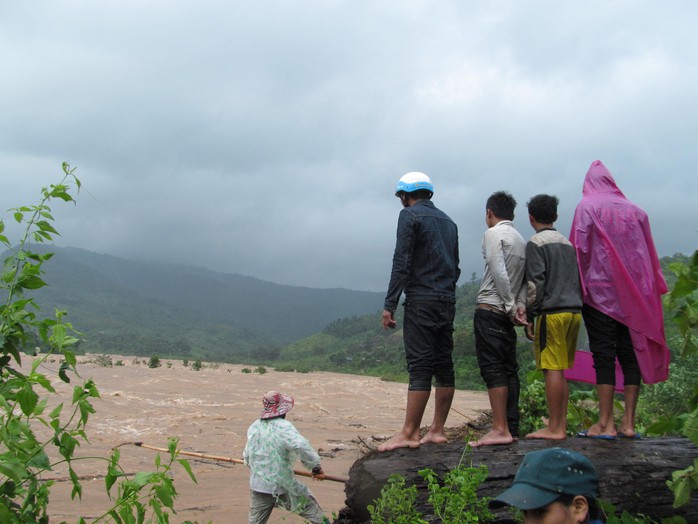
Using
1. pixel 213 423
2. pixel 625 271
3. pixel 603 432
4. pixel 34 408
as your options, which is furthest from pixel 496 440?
pixel 213 423

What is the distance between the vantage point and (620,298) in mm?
4570

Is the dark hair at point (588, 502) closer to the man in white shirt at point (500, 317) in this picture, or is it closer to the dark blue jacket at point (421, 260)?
the man in white shirt at point (500, 317)

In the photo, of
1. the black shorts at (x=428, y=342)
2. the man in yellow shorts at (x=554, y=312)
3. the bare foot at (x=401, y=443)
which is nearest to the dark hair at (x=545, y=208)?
the man in yellow shorts at (x=554, y=312)

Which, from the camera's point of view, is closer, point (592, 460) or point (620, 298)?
point (592, 460)

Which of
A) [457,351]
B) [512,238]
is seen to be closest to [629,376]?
[512,238]

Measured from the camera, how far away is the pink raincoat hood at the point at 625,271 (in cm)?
454

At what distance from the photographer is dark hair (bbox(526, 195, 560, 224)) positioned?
4.89 metres

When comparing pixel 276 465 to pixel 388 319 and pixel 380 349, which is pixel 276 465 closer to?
pixel 388 319

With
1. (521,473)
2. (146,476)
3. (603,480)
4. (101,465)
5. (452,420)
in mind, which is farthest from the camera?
(452,420)

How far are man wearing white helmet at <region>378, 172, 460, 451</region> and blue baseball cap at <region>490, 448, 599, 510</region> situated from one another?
2.26 metres

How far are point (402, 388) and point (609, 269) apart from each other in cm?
2191

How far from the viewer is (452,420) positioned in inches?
641

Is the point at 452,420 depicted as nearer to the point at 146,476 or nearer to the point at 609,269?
the point at 609,269

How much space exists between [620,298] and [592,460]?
116 centimetres
